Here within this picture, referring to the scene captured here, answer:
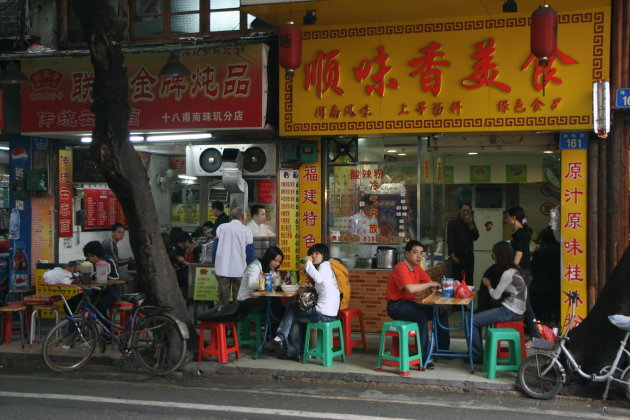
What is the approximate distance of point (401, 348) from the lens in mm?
8125

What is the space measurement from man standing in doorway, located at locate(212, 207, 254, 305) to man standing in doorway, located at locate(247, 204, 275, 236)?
68 cm

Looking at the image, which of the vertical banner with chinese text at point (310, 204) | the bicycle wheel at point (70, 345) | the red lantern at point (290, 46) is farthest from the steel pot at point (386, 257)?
the bicycle wheel at point (70, 345)

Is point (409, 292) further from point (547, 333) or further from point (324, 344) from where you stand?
point (547, 333)

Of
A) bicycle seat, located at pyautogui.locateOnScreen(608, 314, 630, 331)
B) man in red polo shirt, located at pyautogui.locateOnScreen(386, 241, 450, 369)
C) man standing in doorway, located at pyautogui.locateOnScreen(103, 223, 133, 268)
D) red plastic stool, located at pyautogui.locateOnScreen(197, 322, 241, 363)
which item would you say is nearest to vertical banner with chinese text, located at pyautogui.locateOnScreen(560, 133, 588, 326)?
man in red polo shirt, located at pyautogui.locateOnScreen(386, 241, 450, 369)

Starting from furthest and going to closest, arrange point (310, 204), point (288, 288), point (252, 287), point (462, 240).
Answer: point (462, 240) → point (310, 204) → point (252, 287) → point (288, 288)

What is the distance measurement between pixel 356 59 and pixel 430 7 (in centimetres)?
142

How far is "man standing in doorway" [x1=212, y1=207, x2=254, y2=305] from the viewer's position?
1045 centimetres

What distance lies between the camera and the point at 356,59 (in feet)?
34.9

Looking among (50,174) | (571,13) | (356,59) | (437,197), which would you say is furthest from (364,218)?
(50,174)

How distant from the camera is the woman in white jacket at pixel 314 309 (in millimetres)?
8758

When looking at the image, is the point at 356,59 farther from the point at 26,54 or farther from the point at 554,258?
the point at 26,54

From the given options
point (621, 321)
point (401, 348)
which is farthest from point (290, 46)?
point (621, 321)

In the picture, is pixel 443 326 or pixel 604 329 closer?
pixel 604 329

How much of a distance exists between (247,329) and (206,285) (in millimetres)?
1813
